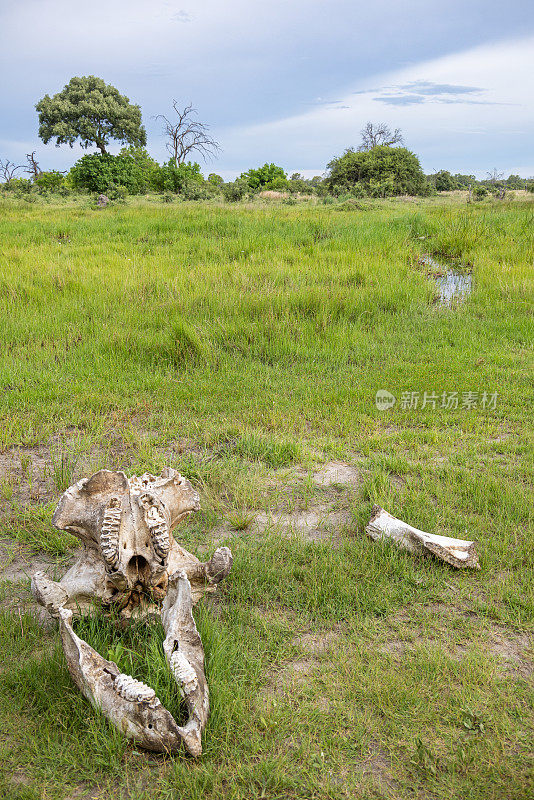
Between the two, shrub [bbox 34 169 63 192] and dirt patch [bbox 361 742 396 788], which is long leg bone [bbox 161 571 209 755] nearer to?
dirt patch [bbox 361 742 396 788]

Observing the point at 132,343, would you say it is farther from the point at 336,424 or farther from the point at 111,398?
the point at 336,424

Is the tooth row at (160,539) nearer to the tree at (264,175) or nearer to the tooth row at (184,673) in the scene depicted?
the tooth row at (184,673)

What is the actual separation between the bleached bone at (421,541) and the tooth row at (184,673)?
1.68m

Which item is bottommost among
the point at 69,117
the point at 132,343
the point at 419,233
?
the point at 132,343

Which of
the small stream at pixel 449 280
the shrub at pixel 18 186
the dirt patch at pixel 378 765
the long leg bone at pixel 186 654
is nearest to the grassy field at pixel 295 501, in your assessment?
the dirt patch at pixel 378 765

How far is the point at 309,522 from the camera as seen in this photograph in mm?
3996

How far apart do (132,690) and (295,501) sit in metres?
2.23

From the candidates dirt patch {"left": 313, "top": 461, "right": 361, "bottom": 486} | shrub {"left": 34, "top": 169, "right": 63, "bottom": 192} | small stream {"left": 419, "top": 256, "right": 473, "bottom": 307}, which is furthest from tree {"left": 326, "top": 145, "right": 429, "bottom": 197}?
dirt patch {"left": 313, "top": 461, "right": 361, "bottom": 486}

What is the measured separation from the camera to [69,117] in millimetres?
45438

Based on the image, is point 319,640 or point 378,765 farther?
point 319,640

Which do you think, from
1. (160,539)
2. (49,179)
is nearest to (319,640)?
(160,539)

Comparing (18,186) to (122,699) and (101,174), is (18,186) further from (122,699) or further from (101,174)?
(122,699)

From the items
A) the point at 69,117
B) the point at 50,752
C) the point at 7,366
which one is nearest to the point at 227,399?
the point at 7,366

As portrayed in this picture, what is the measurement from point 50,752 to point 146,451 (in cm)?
265
